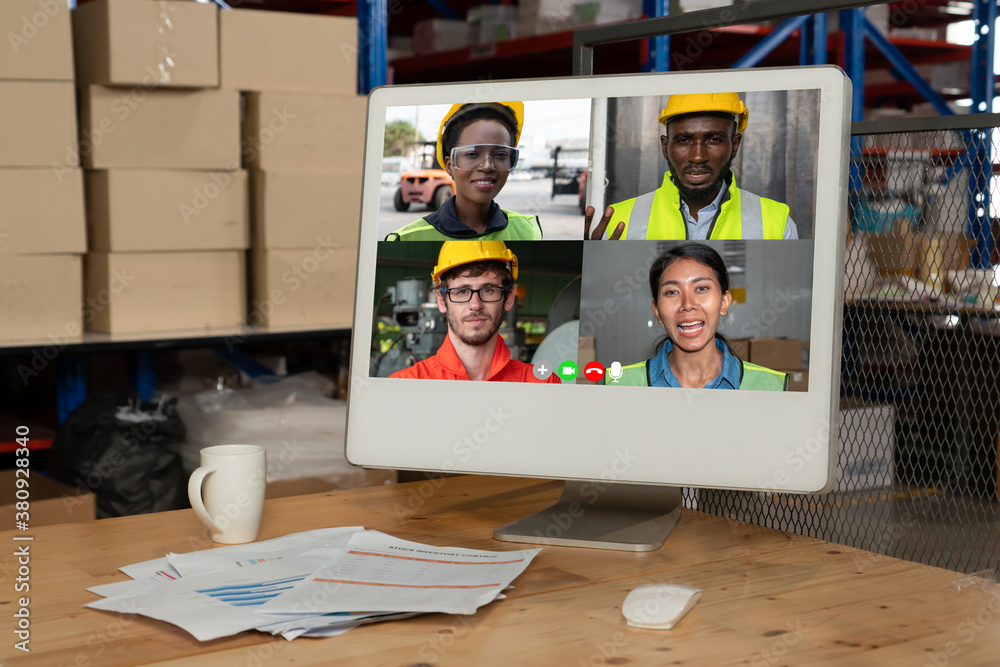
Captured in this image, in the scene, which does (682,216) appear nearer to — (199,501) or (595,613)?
(595,613)

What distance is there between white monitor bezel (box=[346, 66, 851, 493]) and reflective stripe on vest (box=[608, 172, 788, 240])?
0.04 m

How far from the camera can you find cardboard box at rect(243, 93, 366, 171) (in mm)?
2420

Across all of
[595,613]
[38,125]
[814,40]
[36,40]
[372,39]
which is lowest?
[595,613]

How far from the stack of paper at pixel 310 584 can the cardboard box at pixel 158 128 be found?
5.32 ft

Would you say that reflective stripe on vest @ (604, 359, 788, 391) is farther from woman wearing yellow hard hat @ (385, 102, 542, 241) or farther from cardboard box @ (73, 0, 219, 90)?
cardboard box @ (73, 0, 219, 90)

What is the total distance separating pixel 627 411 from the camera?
2.96 ft

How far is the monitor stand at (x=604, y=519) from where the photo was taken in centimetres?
92

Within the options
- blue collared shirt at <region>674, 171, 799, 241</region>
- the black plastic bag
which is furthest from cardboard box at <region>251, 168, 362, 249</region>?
blue collared shirt at <region>674, 171, 799, 241</region>

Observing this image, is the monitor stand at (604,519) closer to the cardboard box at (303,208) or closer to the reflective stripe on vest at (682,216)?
the reflective stripe on vest at (682,216)

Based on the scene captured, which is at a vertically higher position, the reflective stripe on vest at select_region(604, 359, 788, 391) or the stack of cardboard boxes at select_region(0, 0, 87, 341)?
the stack of cardboard boxes at select_region(0, 0, 87, 341)

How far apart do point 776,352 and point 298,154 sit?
1.86 m

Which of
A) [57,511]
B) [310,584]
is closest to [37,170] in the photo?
[57,511]

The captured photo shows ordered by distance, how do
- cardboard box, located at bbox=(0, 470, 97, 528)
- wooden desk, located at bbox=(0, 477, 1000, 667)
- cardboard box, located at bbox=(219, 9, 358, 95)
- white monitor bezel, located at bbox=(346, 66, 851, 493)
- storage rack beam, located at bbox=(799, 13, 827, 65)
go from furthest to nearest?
storage rack beam, located at bbox=(799, 13, 827, 65) → cardboard box, located at bbox=(219, 9, 358, 95) → cardboard box, located at bbox=(0, 470, 97, 528) → white monitor bezel, located at bbox=(346, 66, 851, 493) → wooden desk, located at bbox=(0, 477, 1000, 667)

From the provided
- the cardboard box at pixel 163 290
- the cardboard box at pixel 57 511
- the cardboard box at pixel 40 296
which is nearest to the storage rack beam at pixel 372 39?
the cardboard box at pixel 163 290
